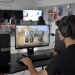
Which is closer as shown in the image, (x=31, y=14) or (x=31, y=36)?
(x=31, y=36)

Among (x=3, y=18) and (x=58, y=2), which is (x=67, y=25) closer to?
(x=58, y=2)

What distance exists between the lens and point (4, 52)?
1732 mm

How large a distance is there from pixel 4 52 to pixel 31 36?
1.89 feet

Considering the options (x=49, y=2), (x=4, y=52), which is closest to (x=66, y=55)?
(x=4, y=52)

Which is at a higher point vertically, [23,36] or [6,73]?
[23,36]

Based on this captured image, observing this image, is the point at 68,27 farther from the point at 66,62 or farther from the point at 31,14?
the point at 31,14

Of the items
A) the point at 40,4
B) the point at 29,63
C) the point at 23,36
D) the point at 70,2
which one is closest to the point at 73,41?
the point at 29,63

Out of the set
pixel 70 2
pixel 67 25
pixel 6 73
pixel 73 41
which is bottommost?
pixel 6 73

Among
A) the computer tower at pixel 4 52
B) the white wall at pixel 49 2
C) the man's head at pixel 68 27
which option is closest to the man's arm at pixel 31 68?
the computer tower at pixel 4 52

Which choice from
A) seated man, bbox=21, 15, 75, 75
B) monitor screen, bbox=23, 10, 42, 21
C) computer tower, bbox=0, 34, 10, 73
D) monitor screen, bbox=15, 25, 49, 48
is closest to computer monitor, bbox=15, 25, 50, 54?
monitor screen, bbox=15, 25, 49, 48

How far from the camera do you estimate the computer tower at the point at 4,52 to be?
171 cm

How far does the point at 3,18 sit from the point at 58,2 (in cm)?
231

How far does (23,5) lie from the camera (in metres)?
7.60

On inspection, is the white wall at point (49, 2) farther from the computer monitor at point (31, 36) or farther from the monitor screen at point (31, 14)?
the computer monitor at point (31, 36)
